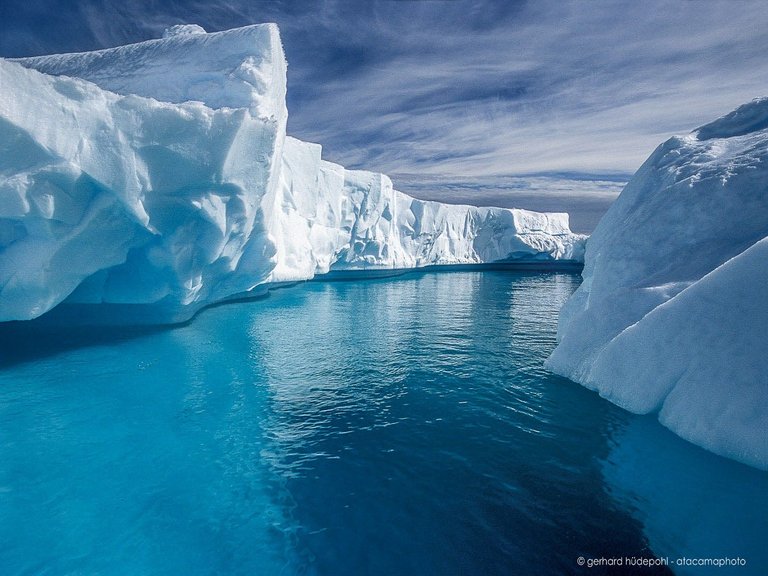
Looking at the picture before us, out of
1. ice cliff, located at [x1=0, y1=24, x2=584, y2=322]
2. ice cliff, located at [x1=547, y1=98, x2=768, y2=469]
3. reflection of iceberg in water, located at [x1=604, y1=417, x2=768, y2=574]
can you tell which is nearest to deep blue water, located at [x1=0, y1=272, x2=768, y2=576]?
reflection of iceberg in water, located at [x1=604, y1=417, x2=768, y2=574]

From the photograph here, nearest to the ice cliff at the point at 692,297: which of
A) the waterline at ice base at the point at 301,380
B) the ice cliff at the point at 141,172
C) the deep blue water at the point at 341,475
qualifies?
the waterline at ice base at the point at 301,380

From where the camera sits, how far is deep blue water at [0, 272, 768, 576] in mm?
3598

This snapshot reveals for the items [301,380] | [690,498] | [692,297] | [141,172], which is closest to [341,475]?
[301,380]

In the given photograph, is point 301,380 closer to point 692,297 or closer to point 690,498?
point 690,498

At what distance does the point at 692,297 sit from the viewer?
4.89 meters

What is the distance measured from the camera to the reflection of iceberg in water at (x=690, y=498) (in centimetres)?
354

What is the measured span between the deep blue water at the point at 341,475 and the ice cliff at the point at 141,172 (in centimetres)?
247

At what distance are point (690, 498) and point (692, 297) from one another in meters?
2.27

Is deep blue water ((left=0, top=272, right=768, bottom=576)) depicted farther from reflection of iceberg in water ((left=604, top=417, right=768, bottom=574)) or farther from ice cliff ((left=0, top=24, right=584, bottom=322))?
ice cliff ((left=0, top=24, right=584, bottom=322))

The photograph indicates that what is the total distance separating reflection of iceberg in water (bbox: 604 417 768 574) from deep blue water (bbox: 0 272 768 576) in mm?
19

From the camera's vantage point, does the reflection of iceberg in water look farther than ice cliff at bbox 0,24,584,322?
No

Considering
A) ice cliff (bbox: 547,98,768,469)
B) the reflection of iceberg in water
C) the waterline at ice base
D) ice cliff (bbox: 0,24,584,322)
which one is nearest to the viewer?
the reflection of iceberg in water

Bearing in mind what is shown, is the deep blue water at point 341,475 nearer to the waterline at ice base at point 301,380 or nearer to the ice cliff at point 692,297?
the waterline at ice base at point 301,380

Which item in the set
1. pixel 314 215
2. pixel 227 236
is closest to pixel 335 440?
pixel 227 236
